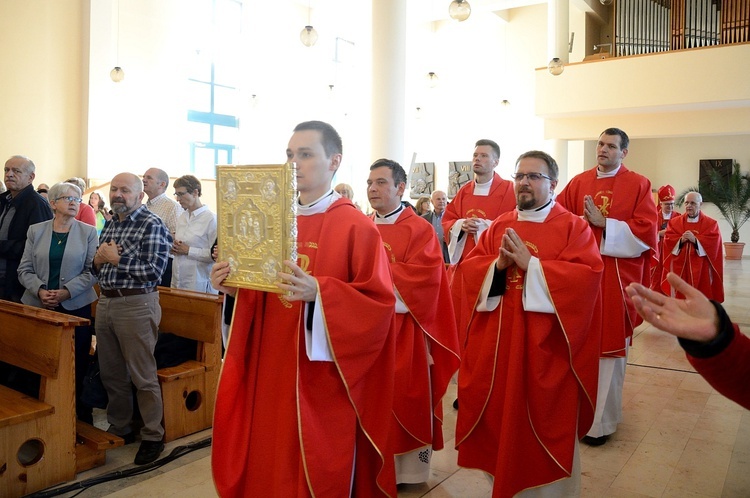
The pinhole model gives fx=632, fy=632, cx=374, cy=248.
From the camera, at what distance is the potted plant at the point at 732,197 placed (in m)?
19.5

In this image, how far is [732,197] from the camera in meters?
19.6

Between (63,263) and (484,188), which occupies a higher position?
(484,188)

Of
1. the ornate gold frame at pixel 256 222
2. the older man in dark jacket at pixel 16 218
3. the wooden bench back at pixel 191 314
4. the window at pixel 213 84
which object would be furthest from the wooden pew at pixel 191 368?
the window at pixel 213 84

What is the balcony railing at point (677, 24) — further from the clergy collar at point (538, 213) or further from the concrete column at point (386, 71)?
the clergy collar at point (538, 213)

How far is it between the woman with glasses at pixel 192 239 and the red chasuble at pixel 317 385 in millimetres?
3224

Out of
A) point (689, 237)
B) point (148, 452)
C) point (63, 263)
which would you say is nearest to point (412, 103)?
point (689, 237)

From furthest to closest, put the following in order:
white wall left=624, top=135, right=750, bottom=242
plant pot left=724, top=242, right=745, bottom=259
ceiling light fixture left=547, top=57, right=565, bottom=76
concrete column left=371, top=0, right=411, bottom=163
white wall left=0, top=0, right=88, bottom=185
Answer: white wall left=624, top=135, right=750, bottom=242 < plant pot left=724, top=242, right=745, bottom=259 < ceiling light fixture left=547, top=57, right=565, bottom=76 < white wall left=0, top=0, right=88, bottom=185 < concrete column left=371, top=0, right=411, bottom=163

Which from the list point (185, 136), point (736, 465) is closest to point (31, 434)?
point (736, 465)

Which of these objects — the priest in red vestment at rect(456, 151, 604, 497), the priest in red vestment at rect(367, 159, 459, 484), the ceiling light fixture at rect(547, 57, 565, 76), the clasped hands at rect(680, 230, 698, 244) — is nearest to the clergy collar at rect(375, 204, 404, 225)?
the priest in red vestment at rect(367, 159, 459, 484)

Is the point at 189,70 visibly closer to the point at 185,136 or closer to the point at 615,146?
the point at 185,136

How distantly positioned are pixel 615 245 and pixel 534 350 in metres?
1.87

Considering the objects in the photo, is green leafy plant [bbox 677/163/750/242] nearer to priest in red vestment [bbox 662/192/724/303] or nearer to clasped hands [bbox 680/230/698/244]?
priest in red vestment [bbox 662/192/724/303]

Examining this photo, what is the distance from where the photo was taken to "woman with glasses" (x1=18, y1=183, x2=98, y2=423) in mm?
4629

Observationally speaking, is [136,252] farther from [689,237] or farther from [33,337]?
[689,237]
